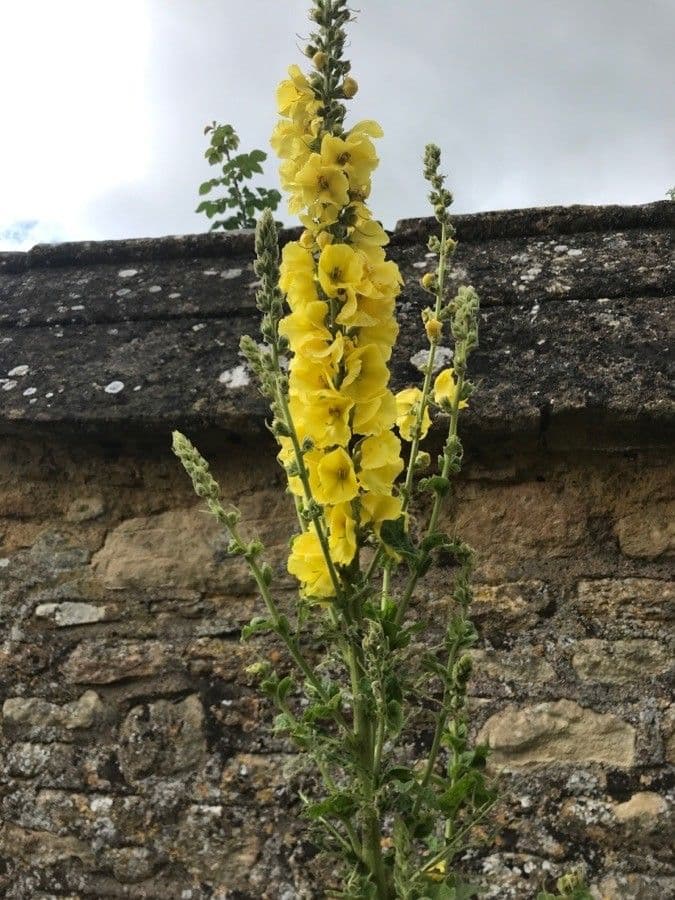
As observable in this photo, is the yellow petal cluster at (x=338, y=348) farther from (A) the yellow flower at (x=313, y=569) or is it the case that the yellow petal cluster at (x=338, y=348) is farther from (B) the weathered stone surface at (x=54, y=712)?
(B) the weathered stone surface at (x=54, y=712)

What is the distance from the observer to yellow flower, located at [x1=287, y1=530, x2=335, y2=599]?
3.58 feet

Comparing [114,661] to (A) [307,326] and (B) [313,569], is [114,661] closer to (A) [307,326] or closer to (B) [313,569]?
(B) [313,569]

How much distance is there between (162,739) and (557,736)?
88 centimetres

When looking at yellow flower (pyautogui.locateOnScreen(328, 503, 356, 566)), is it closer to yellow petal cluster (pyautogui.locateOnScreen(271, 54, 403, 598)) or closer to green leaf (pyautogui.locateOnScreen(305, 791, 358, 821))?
yellow petal cluster (pyautogui.locateOnScreen(271, 54, 403, 598))

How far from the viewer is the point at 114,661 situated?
198 centimetres

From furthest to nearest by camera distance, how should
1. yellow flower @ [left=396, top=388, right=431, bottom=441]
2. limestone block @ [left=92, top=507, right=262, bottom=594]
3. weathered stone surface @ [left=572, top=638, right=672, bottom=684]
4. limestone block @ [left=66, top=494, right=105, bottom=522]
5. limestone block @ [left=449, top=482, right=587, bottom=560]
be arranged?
limestone block @ [left=66, top=494, right=105, bottom=522] < limestone block @ [left=92, top=507, right=262, bottom=594] < limestone block @ [left=449, top=482, right=587, bottom=560] < weathered stone surface @ [left=572, top=638, right=672, bottom=684] < yellow flower @ [left=396, top=388, right=431, bottom=441]

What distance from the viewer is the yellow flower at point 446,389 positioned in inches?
50.3

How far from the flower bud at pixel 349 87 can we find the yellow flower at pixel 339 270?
24 centimetres

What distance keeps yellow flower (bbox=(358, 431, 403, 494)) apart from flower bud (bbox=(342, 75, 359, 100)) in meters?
0.48

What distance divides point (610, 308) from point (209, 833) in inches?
58.9

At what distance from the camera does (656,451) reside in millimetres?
1878

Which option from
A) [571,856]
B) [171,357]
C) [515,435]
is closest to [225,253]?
[171,357]

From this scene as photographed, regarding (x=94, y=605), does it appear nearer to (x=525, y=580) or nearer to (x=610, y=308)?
(x=525, y=580)

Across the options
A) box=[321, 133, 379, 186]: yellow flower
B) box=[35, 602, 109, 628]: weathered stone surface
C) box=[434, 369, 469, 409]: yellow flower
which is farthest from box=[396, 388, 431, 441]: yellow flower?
box=[35, 602, 109, 628]: weathered stone surface
